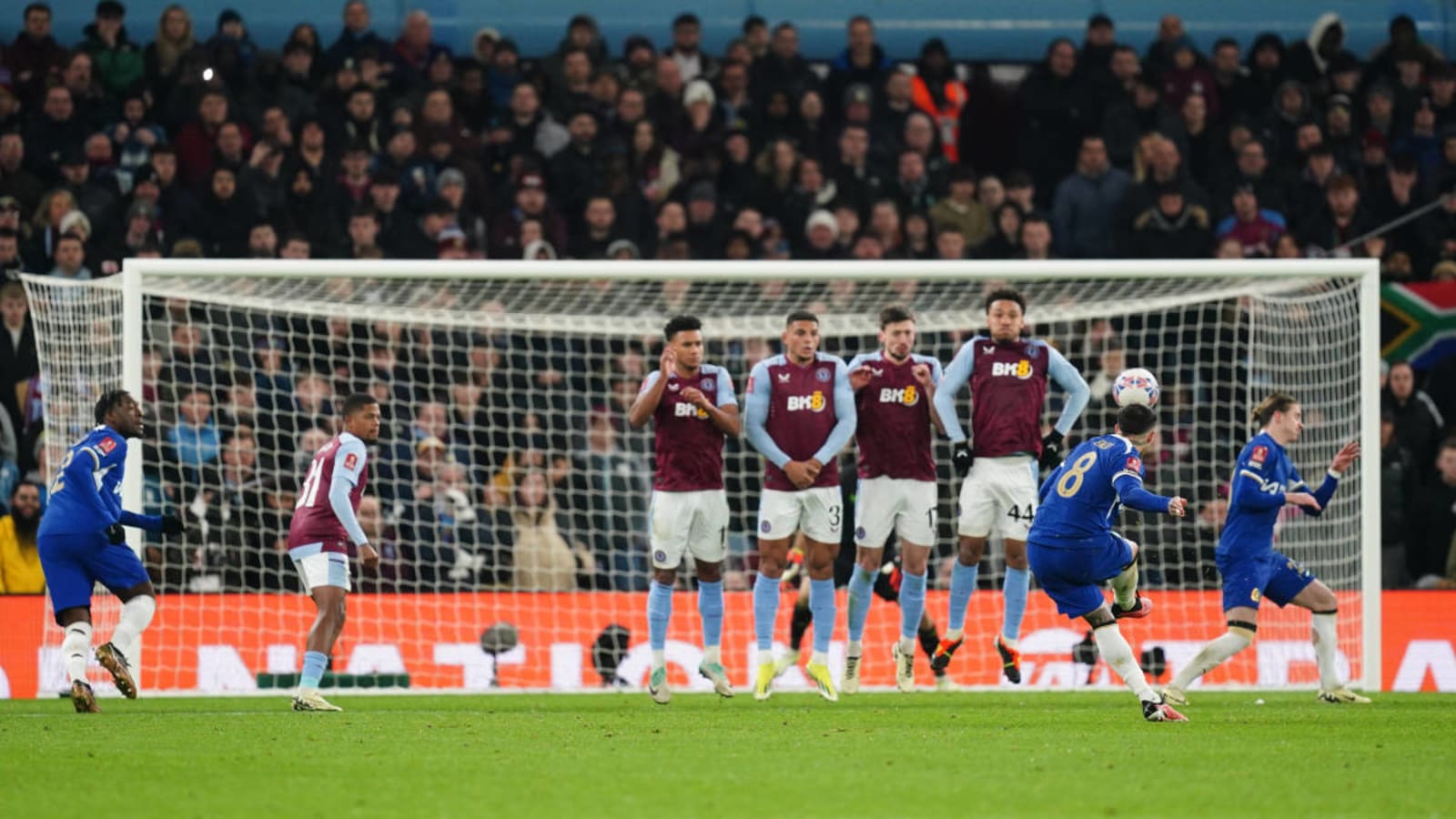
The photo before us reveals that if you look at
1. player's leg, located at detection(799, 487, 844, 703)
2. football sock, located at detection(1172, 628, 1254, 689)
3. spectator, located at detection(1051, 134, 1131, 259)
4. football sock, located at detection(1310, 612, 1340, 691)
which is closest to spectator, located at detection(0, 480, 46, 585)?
player's leg, located at detection(799, 487, 844, 703)

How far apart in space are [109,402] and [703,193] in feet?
22.9

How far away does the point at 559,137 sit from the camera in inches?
728

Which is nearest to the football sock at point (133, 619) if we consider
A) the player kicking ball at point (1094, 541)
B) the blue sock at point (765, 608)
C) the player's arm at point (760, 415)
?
the blue sock at point (765, 608)

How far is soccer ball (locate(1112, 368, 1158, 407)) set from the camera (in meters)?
10.0

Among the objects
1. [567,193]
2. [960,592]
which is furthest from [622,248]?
[960,592]

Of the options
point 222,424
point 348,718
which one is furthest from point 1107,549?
point 222,424

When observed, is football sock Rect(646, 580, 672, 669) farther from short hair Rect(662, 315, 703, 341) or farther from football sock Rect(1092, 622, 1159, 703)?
football sock Rect(1092, 622, 1159, 703)

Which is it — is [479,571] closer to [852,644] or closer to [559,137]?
[852,644]

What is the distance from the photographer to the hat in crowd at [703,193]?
57.6ft

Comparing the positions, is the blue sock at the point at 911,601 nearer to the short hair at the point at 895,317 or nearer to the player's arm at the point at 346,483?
the short hair at the point at 895,317

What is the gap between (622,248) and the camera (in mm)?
16984

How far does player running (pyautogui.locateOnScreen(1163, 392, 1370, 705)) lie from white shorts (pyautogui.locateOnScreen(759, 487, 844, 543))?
2271mm

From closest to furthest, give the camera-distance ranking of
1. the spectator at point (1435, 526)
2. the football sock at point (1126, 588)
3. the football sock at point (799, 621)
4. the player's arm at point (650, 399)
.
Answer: the football sock at point (1126, 588) < the player's arm at point (650, 399) < the football sock at point (799, 621) < the spectator at point (1435, 526)

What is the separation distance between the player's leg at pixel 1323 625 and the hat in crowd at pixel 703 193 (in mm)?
7443
